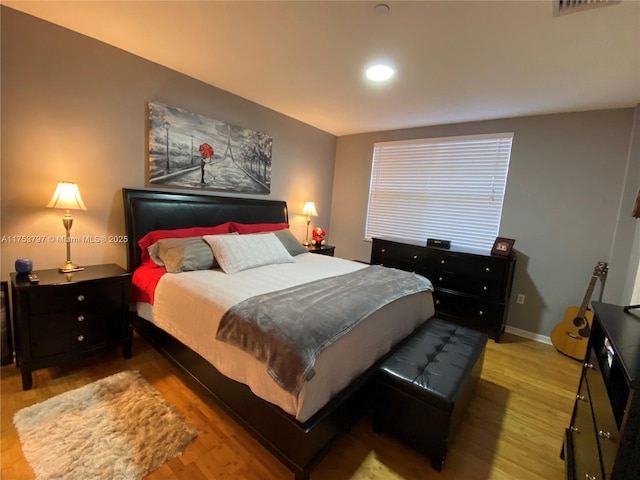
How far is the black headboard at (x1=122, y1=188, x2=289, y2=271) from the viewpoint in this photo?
2.47m

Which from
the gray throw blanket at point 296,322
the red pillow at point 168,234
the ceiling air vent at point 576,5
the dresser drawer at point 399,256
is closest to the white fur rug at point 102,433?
the gray throw blanket at point 296,322

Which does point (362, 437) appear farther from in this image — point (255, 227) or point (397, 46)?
point (397, 46)

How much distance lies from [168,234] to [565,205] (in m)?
3.86

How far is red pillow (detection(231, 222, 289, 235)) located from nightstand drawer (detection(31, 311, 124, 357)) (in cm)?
132

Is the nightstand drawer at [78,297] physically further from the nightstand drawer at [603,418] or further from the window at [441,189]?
the window at [441,189]

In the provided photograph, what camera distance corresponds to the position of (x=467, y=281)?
3172 millimetres

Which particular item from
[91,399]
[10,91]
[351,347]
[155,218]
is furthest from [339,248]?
[10,91]

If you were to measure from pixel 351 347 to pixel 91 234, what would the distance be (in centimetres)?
226

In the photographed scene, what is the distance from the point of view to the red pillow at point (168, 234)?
8.08 ft

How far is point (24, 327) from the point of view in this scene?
5.98 feet

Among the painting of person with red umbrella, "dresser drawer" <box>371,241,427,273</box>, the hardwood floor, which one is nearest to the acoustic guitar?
the hardwood floor

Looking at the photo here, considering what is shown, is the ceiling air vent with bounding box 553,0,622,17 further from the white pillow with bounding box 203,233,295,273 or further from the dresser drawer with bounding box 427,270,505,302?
the white pillow with bounding box 203,233,295,273

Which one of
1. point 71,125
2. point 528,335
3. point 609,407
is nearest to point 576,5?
point 609,407

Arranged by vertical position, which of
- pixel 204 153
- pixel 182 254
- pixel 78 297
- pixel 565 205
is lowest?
pixel 78 297
